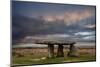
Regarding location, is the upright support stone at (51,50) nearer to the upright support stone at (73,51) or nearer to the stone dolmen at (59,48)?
the stone dolmen at (59,48)

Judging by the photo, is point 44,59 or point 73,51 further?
point 73,51

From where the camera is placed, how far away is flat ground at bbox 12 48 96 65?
288cm

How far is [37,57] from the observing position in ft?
9.80

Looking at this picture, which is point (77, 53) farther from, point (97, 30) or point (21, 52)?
point (21, 52)

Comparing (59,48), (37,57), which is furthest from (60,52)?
(37,57)

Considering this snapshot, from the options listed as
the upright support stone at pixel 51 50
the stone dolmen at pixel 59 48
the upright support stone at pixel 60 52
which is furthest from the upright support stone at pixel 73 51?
the upright support stone at pixel 51 50

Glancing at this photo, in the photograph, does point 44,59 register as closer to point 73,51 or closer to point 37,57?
point 37,57

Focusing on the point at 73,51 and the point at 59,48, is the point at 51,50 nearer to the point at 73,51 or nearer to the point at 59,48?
the point at 59,48

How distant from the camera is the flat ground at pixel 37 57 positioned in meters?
2.88

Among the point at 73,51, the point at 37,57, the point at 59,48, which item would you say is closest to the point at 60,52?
the point at 59,48

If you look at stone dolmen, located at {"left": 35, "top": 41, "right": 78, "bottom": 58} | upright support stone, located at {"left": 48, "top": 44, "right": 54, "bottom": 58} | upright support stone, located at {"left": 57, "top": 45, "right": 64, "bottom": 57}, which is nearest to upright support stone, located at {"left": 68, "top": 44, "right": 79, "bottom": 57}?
stone dolmen, located at {"left": 35, "top": 41, "right": 78, "bottom": 58}

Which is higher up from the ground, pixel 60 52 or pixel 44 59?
pixel 60 52

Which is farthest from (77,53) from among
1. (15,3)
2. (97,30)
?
(15,3)

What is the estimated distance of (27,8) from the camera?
9.65 feet
